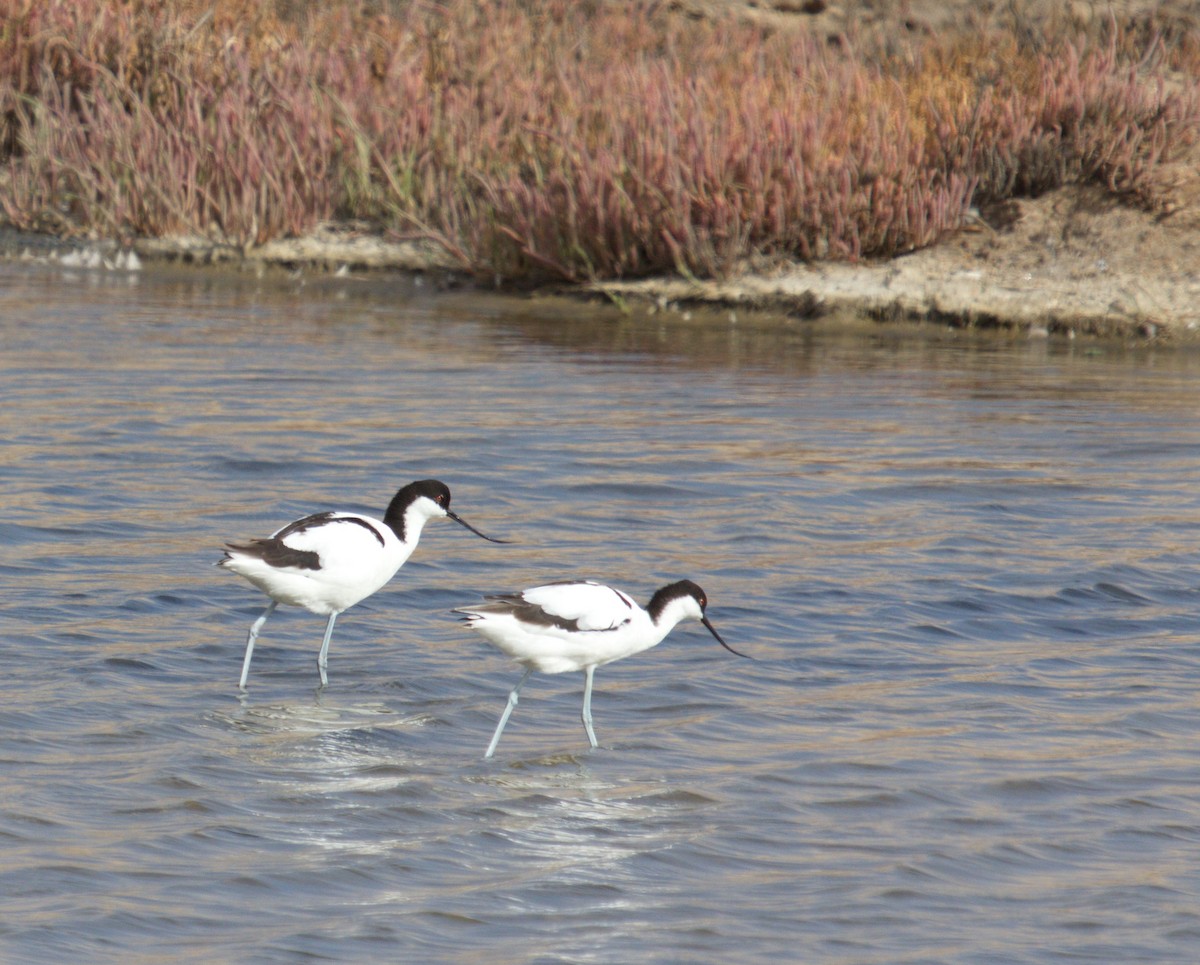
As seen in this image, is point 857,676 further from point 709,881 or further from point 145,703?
point 145,703

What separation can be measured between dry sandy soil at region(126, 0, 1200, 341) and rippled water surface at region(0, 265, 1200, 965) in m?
1.68

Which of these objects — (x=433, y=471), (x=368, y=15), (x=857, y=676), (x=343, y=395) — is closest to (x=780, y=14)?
(x=368, y=15)

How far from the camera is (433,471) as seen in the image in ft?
32.1

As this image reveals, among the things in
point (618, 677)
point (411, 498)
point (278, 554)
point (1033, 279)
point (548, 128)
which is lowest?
point (618, 677)

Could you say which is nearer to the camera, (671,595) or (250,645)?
(671,595)

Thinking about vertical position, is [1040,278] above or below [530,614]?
above

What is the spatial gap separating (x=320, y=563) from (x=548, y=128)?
10470 millimetres

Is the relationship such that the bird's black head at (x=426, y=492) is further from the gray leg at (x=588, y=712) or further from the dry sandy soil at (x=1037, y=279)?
the dry sandy soil at (x=1037, y=279)

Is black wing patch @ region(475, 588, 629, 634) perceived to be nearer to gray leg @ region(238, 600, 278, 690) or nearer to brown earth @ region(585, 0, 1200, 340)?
gray leg @ region(238, 600, 278, 690)

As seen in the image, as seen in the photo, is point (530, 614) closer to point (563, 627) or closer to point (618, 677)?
point (563, 627)

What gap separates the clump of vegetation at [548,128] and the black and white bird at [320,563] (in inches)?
323

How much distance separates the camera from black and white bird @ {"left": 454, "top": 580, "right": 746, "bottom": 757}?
571cm

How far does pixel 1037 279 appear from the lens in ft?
48.2

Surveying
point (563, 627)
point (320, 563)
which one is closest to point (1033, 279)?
point (320, 563)
